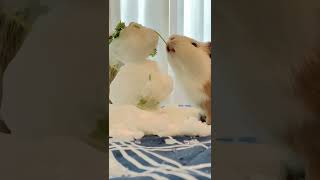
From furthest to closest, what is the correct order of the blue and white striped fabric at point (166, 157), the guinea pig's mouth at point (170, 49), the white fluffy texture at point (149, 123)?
the guinea pig's mouth at point (170, 49), the white fluffy texture at point (149, 123), the blue and white striped fabric at point (166, 157)

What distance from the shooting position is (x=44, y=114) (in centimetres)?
38

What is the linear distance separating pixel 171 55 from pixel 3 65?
2.12ft

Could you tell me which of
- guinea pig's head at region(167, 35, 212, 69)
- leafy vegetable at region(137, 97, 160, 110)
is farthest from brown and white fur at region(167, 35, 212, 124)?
leafy vegetable at region(137, 97, 160, 110)

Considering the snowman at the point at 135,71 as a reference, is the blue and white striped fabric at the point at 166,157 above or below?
below

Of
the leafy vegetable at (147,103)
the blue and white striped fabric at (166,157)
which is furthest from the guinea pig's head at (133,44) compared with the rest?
the blue and white striped fabric at (166,157)

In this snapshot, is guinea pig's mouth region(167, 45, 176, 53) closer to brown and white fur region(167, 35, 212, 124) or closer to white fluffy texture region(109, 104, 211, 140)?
brown and white fur region(167, 35, 212, 124)

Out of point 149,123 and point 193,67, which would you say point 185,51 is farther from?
point 149,123

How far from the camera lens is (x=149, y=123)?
91cm

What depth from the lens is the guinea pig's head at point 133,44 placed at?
102 centimetres

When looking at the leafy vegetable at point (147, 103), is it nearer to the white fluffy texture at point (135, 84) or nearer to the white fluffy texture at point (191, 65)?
the white fluffy texture at point (135, 84)

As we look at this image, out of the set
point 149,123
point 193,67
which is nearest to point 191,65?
point 193,67

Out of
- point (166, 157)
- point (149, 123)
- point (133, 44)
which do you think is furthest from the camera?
point (133, 44)

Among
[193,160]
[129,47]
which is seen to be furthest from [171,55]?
[193,160]

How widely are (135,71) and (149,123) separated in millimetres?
178
